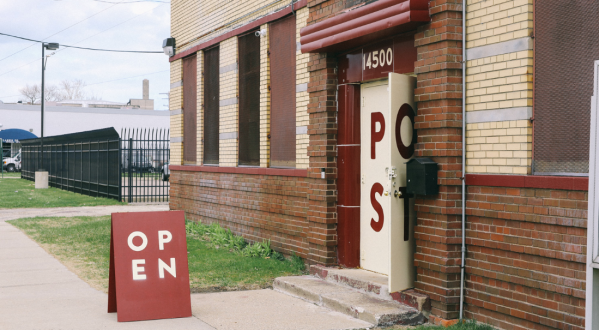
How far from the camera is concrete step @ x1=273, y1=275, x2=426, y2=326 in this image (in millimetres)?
6250

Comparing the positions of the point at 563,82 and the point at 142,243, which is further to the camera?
the point at 142,243

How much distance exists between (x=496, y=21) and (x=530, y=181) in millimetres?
1548

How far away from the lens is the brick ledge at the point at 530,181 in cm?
500

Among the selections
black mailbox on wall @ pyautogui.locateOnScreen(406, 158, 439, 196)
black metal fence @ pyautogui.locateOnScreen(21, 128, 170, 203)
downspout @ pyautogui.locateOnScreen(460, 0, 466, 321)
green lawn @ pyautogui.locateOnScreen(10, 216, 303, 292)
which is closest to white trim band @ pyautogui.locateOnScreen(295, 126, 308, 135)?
green lawn @ pyautogui.locateOnScreen(10, 216, 303, 292)

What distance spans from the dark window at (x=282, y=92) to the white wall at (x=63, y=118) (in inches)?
1975

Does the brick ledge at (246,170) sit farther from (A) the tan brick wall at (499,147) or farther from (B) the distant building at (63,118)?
(B) the distant building at (63,118)

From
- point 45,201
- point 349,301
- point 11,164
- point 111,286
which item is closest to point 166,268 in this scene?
point 111,286

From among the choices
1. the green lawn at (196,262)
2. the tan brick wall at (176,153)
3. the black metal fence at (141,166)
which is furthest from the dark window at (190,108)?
the black metal fence at (141,166)

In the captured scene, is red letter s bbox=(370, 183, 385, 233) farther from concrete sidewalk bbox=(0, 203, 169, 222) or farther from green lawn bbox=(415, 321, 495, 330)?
concrete sidewalk bbox=(0, 203, 169, 222)

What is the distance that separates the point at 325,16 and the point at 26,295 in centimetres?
517

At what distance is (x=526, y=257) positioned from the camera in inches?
217

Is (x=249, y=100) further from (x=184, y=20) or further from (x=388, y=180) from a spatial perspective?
(x=388, y=180)

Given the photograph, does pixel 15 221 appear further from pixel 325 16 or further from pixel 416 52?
pixel 416 52

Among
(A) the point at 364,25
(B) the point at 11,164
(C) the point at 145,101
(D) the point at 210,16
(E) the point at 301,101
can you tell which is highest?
(C) the point at 145,101
